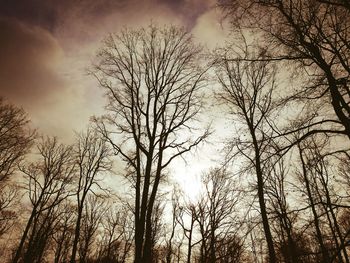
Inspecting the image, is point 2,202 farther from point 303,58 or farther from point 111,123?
point 303,58

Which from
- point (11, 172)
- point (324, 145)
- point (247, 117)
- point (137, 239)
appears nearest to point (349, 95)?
point (324, 145)

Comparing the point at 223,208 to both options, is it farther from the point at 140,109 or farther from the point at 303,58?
the point at 303,58

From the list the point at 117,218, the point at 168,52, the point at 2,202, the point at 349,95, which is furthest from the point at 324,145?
the point at 117,218

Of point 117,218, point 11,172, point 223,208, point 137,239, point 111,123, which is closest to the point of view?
point 137,239

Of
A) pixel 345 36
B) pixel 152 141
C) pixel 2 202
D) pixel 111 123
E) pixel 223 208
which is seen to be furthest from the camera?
pixel 2 202

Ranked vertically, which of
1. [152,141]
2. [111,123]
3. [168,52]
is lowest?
[152,141]

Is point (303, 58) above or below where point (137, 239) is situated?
above

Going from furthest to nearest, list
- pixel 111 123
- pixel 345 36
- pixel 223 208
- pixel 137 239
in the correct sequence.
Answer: pixel 223 208 < pixel 111 123 < pixel 137 239 < pixel 345 36

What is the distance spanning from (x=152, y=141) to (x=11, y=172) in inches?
480

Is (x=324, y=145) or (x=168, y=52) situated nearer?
(x=324, y=145)

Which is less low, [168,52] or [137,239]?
[168,52]

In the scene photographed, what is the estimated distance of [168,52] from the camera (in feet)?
45.4

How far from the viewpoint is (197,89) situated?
13.8 m

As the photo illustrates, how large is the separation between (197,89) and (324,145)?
28.7ft
